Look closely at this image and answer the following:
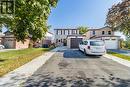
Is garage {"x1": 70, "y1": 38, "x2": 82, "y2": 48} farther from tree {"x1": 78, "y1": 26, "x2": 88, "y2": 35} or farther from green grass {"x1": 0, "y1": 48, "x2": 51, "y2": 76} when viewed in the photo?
green grass {"x1": 0, "y1": 48, "x2": 51, "y2": 76}

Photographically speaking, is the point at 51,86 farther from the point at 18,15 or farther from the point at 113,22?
the point at 18,15

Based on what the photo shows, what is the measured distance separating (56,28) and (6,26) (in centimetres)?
5461

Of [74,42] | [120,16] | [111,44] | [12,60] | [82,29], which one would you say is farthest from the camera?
[82,29]

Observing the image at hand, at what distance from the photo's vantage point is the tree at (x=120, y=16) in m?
9.90

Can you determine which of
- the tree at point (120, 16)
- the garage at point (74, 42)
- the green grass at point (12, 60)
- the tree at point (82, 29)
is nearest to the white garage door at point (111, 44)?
the garage at point (74, 42)

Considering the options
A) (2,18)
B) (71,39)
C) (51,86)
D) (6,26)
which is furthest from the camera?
(71,39)

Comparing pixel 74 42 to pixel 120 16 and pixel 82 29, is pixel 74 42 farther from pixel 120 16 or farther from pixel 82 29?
pixel 120 16

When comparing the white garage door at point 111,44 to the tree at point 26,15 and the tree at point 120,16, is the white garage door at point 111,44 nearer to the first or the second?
the tree at point 26,15

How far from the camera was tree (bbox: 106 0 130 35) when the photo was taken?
9.90m

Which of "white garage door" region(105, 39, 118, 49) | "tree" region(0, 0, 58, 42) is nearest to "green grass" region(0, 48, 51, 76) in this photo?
"tree" region(0, 0, 58, 42)

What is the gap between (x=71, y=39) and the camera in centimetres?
4809

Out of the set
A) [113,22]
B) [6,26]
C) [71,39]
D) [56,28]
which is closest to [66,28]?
[56,28]

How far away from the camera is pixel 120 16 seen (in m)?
10.1

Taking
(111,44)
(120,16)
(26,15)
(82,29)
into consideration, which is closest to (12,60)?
(26,15)
